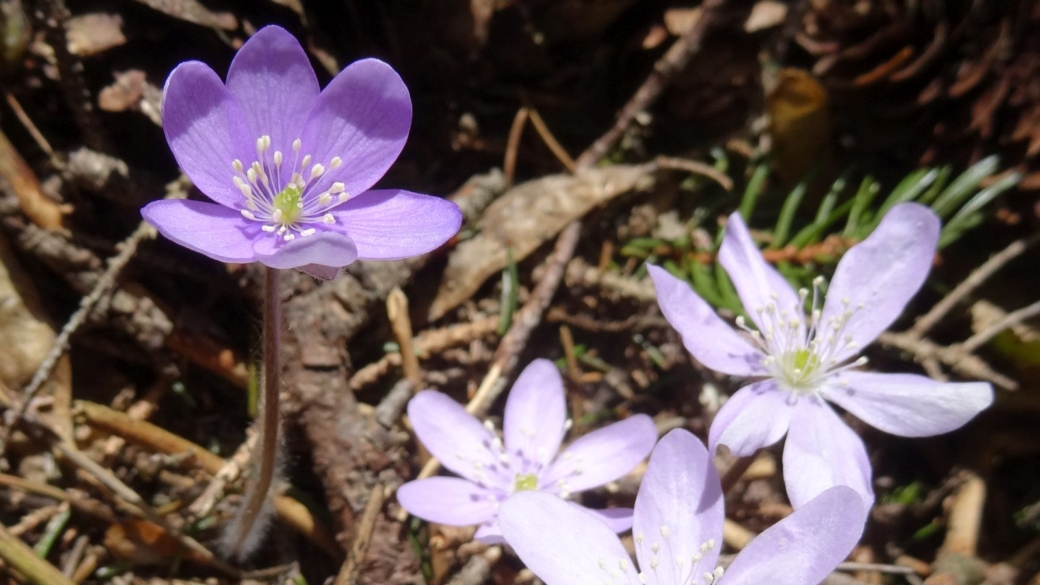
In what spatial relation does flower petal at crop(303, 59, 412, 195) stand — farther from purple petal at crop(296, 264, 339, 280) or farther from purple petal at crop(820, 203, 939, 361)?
purple petal at crop(820, 203, 939, 361)

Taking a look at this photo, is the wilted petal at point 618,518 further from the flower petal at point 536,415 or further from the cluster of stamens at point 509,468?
the flower petal at point 536,415

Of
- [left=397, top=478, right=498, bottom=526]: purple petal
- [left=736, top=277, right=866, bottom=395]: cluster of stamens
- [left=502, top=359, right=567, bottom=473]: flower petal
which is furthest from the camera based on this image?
[left=502, top=359, right=567, bottom=473]: flower petal

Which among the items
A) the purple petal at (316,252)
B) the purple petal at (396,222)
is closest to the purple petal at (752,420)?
the purple petal at (396,222)

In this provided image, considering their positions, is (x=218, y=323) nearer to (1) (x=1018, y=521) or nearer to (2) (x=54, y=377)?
(2) (x=54, y=377)

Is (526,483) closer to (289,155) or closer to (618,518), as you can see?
(618,518)

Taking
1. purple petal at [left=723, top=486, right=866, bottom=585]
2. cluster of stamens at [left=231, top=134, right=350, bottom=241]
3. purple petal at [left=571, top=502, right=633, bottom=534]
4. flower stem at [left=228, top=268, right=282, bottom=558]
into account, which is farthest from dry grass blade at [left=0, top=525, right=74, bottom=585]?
purple petal at [left=723, top=486, right=866, bottom=585]

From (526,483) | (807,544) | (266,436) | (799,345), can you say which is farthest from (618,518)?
(266,436)
